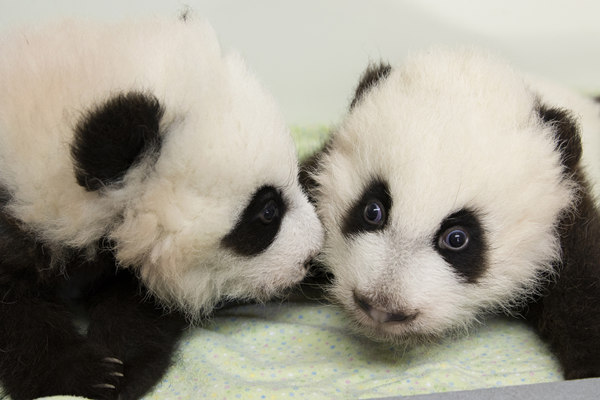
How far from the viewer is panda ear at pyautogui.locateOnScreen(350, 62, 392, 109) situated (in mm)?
2799

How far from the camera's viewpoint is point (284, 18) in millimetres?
4566

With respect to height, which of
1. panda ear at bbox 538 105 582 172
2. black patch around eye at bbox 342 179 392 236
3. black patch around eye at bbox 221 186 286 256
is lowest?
black patch around eye at bbox 221 186 286 256

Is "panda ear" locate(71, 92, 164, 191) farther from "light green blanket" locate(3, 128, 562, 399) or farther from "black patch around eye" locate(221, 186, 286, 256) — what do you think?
"light green blanket" locate(3, 128, 562, 399)

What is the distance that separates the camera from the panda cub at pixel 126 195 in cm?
209

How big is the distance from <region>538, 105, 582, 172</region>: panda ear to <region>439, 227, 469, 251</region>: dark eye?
509 millimetres

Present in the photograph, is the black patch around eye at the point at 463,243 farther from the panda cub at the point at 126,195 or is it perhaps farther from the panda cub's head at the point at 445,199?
the panda cub at the point at 126,195

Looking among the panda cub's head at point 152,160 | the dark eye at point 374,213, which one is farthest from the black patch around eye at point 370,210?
the panda cub's head at point 152,160

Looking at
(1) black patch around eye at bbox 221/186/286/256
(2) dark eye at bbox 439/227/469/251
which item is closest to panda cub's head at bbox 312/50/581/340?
(2) dark eye at bbox 439/227/469/251

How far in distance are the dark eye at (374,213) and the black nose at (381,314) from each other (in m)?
0.27

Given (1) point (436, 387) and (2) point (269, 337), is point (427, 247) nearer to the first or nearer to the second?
(1) point (436, 387)

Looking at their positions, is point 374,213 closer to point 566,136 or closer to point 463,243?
point 463,243

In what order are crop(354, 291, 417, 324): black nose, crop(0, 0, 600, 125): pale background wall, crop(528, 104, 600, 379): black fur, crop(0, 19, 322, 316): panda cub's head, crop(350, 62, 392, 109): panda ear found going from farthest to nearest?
crop(0, 0, 600, 125): pale background wall
crop(350, 62, 392, 109): panda ear
crop(528, 104, 600, 379): black fur
crop(354, 291, 417, 324): black nose
crop(0, 19, 322, 316): panda cub's head

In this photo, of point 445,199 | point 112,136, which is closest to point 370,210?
point 445,199

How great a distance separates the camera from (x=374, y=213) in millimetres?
2398
